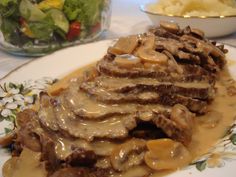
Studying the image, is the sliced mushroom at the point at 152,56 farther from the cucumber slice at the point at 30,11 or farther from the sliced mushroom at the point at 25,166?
the cucumber slice at the point at 30,11

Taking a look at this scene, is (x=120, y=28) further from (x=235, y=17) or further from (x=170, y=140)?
(x=170, y=140)

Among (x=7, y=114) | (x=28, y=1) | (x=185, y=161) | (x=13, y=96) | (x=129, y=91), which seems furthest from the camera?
(x=28, y=1)

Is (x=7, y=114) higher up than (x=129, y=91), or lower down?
lower down

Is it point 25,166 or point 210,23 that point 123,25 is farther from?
point 25,166

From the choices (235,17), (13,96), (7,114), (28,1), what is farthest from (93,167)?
(235,17)

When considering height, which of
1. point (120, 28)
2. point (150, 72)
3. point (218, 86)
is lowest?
point (120, 28)

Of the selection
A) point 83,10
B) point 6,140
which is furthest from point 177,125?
point 83,10

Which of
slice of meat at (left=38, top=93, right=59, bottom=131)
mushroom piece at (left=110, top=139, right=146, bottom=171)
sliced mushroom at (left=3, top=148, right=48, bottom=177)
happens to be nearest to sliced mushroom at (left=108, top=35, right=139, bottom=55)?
slice of meat at (left=38, top=93, right=59, bottom=131)
